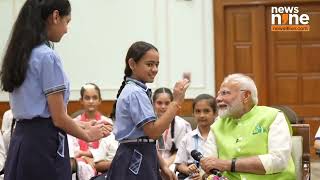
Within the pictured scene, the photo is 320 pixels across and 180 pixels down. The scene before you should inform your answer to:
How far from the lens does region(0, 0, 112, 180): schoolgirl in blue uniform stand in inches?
80.2

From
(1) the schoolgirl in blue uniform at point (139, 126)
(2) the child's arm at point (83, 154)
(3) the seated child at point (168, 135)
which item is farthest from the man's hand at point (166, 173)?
(2) the child's arm at point (83, 154)

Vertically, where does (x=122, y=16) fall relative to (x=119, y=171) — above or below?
above

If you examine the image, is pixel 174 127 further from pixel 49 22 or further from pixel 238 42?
pixel 238 42

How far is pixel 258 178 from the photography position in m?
2.85

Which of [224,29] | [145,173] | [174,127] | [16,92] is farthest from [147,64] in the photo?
[224,29]

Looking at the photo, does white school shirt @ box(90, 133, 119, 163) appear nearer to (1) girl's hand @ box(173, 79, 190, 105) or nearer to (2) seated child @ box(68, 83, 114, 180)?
(2) seated child @ box(68, 83, 114, 180)

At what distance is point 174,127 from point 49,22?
7.95 ft

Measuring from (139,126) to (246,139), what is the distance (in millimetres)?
703

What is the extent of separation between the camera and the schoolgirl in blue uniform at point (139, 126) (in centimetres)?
241

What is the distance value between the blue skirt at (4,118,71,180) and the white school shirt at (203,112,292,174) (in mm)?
1157

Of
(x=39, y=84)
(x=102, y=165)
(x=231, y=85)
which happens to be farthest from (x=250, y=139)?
(x=102, y=165)

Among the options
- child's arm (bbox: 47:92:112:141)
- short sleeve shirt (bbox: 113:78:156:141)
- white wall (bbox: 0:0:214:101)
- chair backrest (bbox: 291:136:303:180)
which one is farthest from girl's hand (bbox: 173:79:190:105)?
white wall (bbox: 0:0:214:101)

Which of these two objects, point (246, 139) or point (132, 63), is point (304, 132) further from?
point (132, 63)

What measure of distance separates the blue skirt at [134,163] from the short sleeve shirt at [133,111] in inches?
2.2
